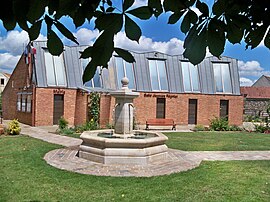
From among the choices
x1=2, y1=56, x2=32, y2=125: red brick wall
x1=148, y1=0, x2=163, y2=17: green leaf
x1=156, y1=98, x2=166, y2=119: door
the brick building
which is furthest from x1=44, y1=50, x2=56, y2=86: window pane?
x1=148, y1=0, x2=163, y2=17: green leaf

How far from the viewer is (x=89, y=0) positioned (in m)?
1.38

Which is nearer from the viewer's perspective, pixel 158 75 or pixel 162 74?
pixel 158 75

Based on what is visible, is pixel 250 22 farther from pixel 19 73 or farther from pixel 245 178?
pixel 19 73

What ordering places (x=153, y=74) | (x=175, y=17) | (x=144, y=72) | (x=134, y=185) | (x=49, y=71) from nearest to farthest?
A: 1. (x=175, y=17)
2. (x=134, y=185)
3. (x=49, y=71)
4. (x=144, y=72)
5. (x=153, y=74)

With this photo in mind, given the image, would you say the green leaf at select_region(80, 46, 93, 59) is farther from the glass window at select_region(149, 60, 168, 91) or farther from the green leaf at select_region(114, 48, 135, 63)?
the glass window at select_region(149, 60, 168, 91)

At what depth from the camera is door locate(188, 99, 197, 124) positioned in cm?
2602

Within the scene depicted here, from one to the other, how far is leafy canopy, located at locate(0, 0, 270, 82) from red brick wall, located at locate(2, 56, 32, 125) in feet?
70.4

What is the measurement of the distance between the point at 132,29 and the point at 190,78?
25294 mm

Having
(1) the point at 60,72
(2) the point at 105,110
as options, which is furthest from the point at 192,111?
(1) the point at 60,72

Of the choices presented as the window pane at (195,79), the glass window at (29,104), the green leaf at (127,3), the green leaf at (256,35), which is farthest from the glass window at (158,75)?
the green leaf at (127,3)

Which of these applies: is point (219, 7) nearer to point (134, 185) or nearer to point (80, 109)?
point (134, 185)

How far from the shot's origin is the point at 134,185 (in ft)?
20.4

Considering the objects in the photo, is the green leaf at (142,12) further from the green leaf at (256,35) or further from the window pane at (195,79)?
the window pane at (195,79)

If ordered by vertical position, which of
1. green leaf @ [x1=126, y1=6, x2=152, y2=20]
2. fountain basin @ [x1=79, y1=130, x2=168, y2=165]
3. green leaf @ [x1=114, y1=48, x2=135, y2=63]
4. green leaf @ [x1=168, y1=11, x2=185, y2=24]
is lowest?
fountain basin @ [x1=79, y1=130, x2=168, y2=165]
